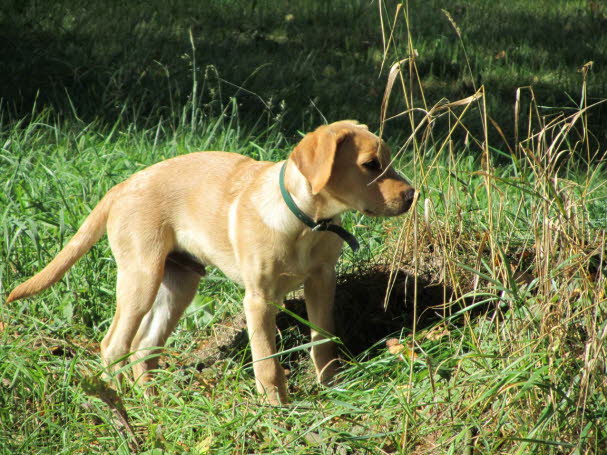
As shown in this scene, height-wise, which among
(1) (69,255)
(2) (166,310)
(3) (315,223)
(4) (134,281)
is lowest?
(2) (166,310)

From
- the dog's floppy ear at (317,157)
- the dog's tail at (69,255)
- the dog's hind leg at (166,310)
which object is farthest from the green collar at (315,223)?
the dog's tail at (69,255)

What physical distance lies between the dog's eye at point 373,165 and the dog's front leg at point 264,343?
Answer: 701mm

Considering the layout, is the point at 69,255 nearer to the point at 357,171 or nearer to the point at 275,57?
the point at 357,171

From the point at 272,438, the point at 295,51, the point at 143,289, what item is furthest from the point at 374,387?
the point at 295,51

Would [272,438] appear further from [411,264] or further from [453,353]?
[411,264]

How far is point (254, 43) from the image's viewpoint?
748cm

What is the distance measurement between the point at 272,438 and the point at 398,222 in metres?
1.76

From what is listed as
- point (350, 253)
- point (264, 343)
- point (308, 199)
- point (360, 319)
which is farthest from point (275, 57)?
point (264, 343)

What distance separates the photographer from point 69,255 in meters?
3.44

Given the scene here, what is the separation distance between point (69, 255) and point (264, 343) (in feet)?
3.14

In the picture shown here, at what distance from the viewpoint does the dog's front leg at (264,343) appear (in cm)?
318

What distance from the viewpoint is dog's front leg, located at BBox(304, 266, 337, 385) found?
3422 mm

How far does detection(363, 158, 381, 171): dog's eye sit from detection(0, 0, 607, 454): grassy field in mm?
130

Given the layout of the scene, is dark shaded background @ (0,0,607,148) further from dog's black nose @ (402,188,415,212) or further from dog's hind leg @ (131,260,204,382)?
dog's black nose @ (402,188,415,212)
